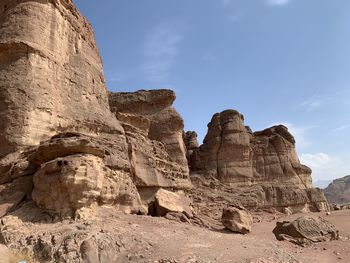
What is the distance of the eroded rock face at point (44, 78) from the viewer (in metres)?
12.5

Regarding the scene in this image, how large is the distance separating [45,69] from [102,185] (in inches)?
221

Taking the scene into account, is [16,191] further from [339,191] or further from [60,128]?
[339,191]

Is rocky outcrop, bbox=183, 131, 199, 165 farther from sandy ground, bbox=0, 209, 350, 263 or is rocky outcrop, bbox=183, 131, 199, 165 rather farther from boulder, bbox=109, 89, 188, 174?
sandy ground, bbox=0, 209, 350, 263

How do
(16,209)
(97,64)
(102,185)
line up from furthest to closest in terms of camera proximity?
(97,64), (102,185), (16,209)

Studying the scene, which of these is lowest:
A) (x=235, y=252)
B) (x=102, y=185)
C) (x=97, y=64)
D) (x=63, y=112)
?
(x=235, y=252)

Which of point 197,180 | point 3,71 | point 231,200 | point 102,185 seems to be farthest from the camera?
point 197,180

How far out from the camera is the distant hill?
242 feet

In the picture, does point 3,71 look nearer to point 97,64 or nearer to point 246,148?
point 97,64

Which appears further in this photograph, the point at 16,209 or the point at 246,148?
the point at 246,148

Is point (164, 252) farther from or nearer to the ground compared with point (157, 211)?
nearer to the ground

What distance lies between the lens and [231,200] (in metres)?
28.4

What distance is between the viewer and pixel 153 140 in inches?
836

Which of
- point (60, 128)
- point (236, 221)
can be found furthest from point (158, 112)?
point (236, 221)

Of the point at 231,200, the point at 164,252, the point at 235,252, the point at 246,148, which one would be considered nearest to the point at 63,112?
the point at 164,252
